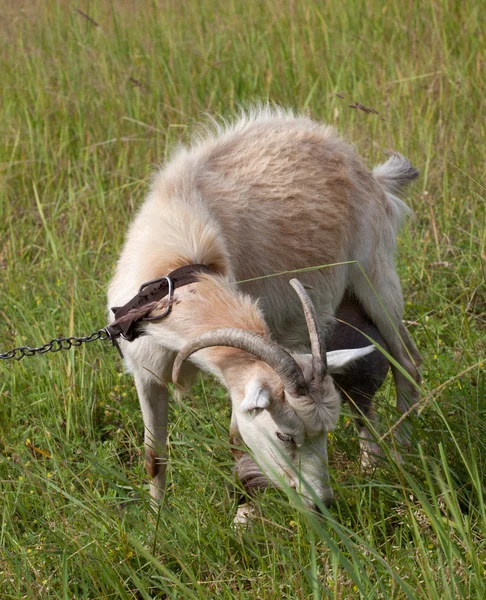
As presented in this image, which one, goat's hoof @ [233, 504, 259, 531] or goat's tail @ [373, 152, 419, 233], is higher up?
goat's tail @ [373, 152, 419, 233]

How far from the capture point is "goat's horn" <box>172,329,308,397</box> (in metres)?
2.91

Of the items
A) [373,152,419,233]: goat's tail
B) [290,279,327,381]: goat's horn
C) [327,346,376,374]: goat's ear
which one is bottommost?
[373,152,419,233]: goat's tail

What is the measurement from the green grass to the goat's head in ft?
0.50

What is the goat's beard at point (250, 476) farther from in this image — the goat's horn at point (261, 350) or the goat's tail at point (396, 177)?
the goat's tail at point (396, 177)

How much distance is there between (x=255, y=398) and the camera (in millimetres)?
2971

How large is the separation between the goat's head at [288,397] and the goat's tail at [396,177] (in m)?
1.95

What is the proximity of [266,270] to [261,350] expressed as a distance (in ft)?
4.21

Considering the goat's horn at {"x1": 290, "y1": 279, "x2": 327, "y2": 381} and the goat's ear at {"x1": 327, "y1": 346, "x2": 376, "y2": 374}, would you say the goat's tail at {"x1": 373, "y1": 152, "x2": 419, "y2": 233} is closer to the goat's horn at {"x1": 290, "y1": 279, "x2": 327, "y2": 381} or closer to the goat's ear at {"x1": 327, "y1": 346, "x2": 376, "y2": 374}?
the goat's ear at {"x1": 327, "y1": 346, "x2": 376, "y2": 374}

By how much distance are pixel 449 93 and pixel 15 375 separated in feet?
12.4

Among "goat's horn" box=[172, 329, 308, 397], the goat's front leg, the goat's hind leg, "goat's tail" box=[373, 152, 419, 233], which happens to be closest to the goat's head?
"goat's horn" box=[172, 329, 308, 397]

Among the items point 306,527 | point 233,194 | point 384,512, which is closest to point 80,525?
point 306,527

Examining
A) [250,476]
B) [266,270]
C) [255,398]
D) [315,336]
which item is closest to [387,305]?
[266,270]

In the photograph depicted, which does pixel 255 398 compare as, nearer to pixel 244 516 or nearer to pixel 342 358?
pixel 342 358

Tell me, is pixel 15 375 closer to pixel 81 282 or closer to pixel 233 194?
pixel 81 282
